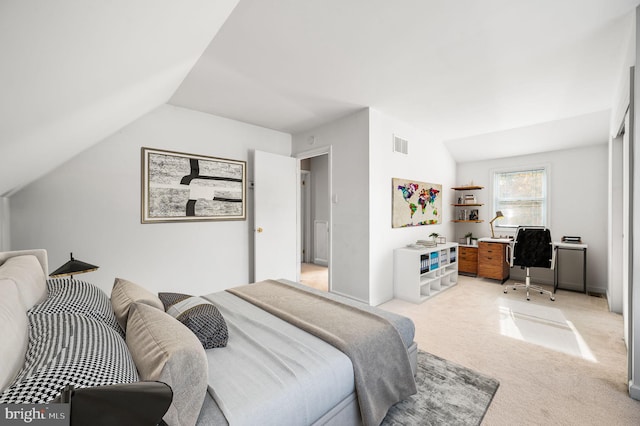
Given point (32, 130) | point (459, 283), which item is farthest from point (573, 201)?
point (32, 130)

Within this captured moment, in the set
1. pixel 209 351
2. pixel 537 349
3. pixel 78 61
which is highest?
pixel 78 61

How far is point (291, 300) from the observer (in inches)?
81.8

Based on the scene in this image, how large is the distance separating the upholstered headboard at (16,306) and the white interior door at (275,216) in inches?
98.7

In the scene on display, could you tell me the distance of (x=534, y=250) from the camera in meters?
3.90

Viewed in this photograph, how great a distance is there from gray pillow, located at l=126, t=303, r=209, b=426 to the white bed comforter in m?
0.13

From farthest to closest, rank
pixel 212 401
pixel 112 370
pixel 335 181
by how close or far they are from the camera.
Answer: pixel 335 181, pixel 212 401, pixel 112 370

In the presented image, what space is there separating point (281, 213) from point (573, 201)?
4.70 m

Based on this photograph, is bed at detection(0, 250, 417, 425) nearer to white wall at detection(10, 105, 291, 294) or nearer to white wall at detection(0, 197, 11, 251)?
white wall at detection(0, 197, 11, 251)

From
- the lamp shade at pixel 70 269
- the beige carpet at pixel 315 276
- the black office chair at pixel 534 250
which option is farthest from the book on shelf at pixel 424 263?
the lamp shade at pixel 70 269

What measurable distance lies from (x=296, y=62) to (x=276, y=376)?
236 centimetres

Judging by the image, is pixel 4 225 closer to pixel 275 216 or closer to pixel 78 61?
pixel 78 61

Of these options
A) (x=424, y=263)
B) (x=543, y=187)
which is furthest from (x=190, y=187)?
(x=543, y=187)

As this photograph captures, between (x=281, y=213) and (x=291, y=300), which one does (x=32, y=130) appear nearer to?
(x=291, y=300)

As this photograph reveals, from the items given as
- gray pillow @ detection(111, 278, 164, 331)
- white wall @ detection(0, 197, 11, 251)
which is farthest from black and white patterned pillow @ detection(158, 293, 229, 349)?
white wall @ detection(0, 197, 11, 251)
